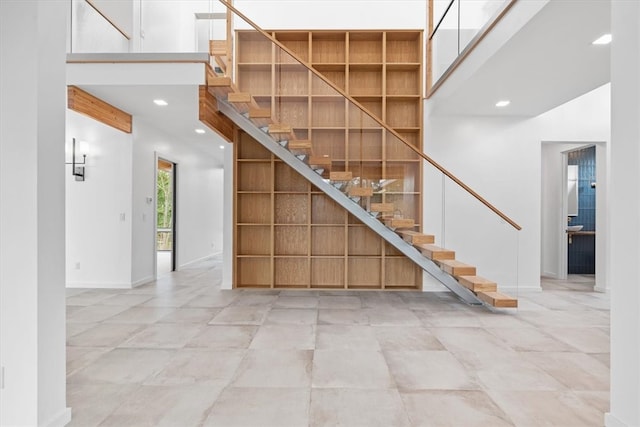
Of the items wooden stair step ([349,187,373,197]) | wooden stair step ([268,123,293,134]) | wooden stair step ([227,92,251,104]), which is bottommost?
wooden stair step ([349,187,373,197])

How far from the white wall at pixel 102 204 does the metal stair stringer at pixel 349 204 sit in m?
2.12

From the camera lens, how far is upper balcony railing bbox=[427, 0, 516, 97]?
12.9ft

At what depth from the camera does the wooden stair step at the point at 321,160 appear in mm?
5211

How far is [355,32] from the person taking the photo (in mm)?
5918

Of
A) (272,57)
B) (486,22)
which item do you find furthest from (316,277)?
(486,22)

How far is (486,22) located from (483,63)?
407 mm

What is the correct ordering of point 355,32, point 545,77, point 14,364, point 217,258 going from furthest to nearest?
1. point 217,258
2. point 355,32
3. point 545,77
4. point 14,364

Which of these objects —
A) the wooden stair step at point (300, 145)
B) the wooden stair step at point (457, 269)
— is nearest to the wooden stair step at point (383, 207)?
the wooden stair step at point (457, 269)

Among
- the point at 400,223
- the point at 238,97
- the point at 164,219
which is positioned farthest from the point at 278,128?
the point at 164,219

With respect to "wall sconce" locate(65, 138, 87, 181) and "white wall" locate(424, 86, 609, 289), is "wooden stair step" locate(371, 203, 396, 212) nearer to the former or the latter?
"white wall" locate(424, 86, 609, 289)

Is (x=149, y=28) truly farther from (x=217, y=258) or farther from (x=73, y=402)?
(x=217, y=258)

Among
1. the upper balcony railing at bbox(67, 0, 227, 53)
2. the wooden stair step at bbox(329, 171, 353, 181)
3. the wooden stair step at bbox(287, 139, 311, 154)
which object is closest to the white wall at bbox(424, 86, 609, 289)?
the wooden stair step at bbox(329, 171, 353, 181)

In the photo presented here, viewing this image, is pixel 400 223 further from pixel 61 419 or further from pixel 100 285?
pixel 100 285

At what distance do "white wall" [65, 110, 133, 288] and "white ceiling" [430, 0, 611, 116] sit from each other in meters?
5.02
